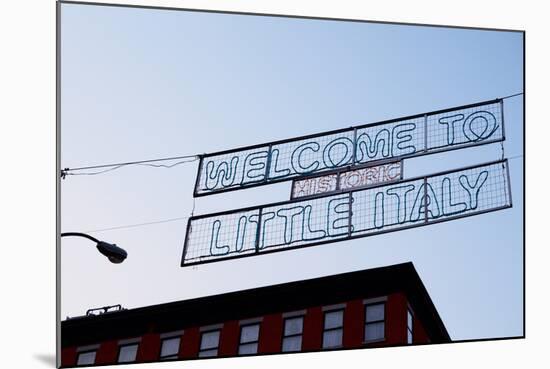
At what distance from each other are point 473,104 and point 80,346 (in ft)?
23.0

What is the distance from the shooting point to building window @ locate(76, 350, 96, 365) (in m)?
17.6

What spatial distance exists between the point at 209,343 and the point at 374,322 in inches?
112

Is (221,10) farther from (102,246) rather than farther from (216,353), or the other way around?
(216,353)

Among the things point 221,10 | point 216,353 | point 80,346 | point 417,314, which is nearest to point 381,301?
point 417,314

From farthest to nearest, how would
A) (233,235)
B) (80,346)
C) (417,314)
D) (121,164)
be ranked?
1. (417,314)
2. (80,346)
3. (121,164)
4. (233,235)

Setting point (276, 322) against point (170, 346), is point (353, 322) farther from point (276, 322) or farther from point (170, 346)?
point (170, 346)

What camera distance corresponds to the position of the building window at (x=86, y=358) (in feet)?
57.7

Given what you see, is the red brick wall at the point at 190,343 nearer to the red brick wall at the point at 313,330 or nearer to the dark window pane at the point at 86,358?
the dark window pane at the point at 86,358

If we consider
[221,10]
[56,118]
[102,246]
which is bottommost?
[102,246]

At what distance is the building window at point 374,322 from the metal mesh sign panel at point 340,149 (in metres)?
5.30

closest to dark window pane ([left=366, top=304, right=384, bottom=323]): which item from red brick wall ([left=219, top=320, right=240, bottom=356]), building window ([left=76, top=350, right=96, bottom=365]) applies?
red brick wall ([left=219, top=320, right=240, bottom=356])

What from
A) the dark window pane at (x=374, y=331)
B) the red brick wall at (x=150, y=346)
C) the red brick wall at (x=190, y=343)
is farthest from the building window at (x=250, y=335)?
the dark window pane at (x=374, y=331)

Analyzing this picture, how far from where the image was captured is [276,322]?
18766mm

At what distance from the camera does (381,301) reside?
18766mm
